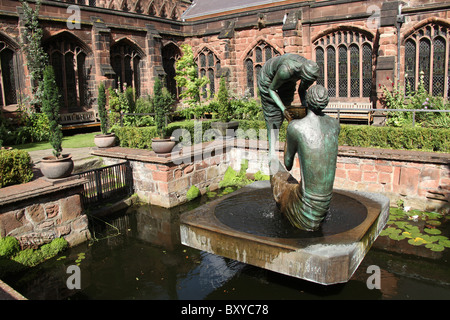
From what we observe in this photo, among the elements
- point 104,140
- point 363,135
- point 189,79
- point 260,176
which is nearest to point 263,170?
point 260,176

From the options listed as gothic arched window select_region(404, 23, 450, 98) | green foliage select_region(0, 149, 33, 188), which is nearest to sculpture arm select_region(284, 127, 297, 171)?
green foliage select_region(0, 149, 33, 188)

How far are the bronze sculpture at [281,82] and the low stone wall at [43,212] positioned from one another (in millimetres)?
3564

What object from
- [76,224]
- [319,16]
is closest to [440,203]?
[76,224]

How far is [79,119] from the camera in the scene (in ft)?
56.7

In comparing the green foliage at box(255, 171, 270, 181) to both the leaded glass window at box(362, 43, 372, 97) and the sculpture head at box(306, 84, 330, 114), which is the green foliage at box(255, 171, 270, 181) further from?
the leaded glass window at box(362, 43, 372, 97)

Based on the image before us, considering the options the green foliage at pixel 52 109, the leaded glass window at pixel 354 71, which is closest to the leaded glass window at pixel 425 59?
the leaded glass window at pixel 354 71

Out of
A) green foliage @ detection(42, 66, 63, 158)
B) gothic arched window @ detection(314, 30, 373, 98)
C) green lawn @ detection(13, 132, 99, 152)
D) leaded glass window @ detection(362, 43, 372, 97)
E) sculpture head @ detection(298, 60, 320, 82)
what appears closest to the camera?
sculpture head @ detection(298, 60, 320, 82)

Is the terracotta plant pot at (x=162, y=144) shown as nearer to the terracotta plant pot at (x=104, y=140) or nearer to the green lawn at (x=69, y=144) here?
the terracotta plant pot at (x=104, y=140)

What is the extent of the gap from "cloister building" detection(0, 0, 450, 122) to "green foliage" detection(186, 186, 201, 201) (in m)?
7.00

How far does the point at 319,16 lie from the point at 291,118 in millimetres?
14042

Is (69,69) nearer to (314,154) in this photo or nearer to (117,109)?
(117,109)

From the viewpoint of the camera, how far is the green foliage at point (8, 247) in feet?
19.3

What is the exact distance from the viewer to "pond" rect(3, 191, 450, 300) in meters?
4.99

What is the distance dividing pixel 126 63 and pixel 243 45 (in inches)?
234
